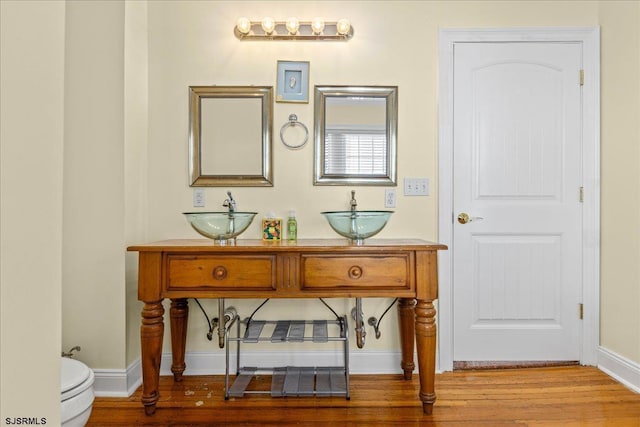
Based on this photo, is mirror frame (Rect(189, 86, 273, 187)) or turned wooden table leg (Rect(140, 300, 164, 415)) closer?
turned wooden table leg (Rect(140, 300, 164, 415))

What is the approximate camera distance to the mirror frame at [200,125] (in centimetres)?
205

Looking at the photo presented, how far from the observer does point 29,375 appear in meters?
0.33

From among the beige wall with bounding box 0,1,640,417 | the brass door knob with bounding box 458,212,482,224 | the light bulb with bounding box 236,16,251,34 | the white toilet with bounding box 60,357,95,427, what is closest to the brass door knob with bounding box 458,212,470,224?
the brass door knob with bounding box 458,212,482,224

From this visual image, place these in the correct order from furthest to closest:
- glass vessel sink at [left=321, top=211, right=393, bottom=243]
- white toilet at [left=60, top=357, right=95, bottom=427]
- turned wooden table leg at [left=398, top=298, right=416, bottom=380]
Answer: turned wooden table leg at [left=398, top=298, right=416, bottom=380] → glass vessel sink at [left=321, top=211, right=393, bottom=243] → white toilet at [left=60, top=357, right=95, bottom=427]

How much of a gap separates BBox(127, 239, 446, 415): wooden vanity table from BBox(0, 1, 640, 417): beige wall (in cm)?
35

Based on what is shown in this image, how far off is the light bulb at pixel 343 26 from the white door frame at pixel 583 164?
1.81 feet

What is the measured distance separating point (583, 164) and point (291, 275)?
1.84 metres

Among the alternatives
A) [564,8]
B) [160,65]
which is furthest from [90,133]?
[564,8]

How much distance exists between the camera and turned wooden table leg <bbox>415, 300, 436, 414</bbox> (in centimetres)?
160

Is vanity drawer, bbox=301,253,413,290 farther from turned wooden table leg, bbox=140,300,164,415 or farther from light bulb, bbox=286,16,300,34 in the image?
light bulb, bbox=286,16,300,34

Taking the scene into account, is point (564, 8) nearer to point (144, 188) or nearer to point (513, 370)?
point (513, 370)

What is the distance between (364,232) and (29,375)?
149 centimetres

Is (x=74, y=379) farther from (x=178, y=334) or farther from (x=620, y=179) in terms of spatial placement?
(x=620, y=179)

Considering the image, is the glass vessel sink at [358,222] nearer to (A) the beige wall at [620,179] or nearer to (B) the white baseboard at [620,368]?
(A) the beige wall at [620,179]
